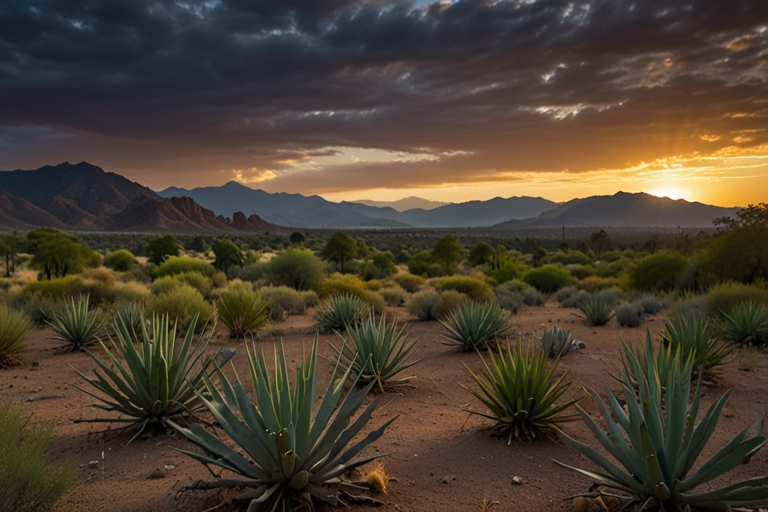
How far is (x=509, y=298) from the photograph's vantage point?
1902cm

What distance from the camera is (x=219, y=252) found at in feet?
103

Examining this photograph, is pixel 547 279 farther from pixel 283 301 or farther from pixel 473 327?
pixel 473 327

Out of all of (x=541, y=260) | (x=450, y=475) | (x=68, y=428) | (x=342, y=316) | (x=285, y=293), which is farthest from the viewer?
(x=541, y=260)

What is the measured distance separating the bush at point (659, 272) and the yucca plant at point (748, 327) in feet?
33.4

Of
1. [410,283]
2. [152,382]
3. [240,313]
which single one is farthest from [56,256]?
[152,382]

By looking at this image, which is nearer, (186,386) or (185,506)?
(185,506)

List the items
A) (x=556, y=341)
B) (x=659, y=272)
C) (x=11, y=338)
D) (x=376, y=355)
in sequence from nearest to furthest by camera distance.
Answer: (x=376, y=355), (x=11, y=338), (x=556, y=341), (x=659, y=272)

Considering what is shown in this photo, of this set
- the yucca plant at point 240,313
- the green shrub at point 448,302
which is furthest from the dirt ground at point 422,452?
the green shrub at point 448,302

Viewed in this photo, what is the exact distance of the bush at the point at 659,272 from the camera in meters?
21.8

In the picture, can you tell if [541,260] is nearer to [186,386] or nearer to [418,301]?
[418,301]

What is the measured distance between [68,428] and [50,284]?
42.3 ft

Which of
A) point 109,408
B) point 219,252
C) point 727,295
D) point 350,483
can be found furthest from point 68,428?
point 219,252

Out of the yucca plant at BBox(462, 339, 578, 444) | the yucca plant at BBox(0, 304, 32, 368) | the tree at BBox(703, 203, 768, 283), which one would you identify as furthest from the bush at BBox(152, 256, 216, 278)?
the yucca plant at BBox(462, 339, 578, 444)

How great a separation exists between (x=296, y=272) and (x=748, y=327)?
55.8 feet
